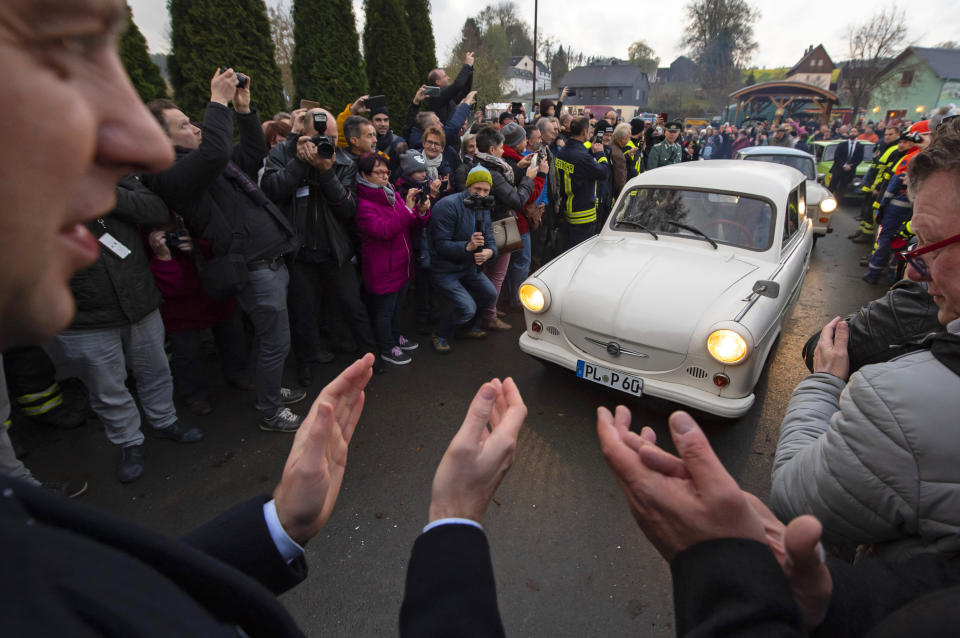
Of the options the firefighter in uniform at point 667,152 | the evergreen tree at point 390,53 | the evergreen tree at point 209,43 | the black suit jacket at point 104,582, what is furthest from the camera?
the evergreen tree at point 390,53

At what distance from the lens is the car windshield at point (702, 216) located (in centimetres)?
389

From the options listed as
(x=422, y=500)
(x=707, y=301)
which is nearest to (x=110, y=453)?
(x=422, y=500)

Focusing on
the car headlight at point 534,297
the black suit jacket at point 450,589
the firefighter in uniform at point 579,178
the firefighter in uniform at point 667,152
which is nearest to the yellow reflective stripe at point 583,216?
the firefighter in uniform at point 579,178

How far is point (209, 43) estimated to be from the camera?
647cm

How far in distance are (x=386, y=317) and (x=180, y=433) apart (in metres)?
1.78

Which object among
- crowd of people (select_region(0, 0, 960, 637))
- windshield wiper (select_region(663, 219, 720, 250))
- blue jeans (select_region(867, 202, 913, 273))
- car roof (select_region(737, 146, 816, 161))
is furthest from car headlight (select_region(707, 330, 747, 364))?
car roof (select_region(737, 146, 816, 161))

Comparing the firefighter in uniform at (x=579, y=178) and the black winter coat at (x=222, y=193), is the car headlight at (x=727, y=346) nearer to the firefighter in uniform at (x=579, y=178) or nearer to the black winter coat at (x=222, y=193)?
the black winter coat at (x=222, y=193)

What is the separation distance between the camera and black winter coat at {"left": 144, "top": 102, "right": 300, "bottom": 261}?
2.62 meters

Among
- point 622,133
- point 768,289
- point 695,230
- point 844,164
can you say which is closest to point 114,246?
point 768,289

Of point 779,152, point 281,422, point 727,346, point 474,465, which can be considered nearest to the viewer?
point 474,465

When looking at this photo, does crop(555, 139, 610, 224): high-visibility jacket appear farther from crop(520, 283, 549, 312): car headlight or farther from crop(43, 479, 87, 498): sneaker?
crop(43, 479, 87, 498): sneaker

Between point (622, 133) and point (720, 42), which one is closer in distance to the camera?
point (622, 133)

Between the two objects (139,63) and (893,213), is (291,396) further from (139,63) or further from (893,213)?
(893,213)

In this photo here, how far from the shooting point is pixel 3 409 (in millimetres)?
2248
